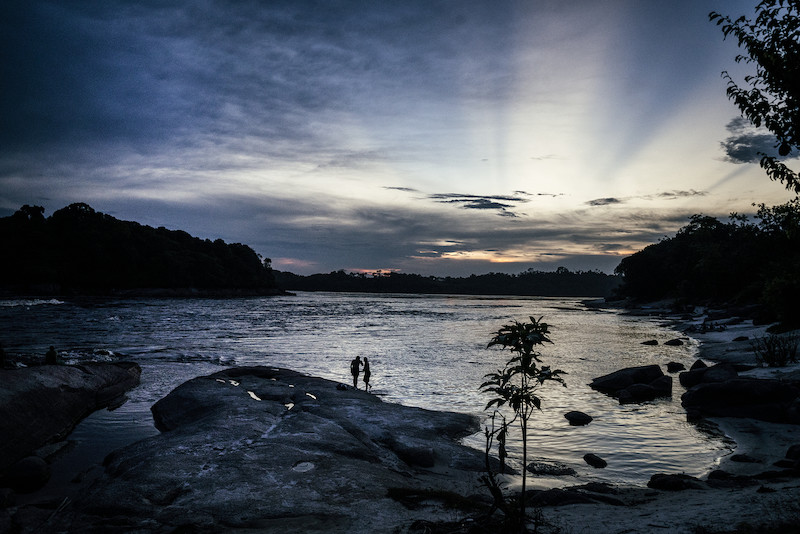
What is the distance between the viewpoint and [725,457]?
37.8 ft

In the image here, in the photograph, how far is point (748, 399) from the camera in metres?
Answer: 14.8

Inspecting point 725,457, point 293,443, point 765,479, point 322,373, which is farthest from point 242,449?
point 322,373

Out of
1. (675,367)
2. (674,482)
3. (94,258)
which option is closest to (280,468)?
(674,482)

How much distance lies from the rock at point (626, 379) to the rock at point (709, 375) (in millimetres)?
1273

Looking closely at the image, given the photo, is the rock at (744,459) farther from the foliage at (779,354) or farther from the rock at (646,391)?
the foliage at (779,354)

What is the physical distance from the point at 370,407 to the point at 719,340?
3408 cm

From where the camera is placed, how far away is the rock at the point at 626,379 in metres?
20.1

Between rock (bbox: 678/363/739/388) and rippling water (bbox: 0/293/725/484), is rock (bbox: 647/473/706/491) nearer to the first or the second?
rippling water (bbox: 0/293/725/484)

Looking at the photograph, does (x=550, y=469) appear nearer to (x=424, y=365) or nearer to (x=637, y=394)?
(x=637, y=394)

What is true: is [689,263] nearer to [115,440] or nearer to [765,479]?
[765,479]

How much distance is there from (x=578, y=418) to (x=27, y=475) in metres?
15.2

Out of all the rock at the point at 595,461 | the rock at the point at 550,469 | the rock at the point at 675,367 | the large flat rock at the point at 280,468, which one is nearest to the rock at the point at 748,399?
the rock at the point at 595,461

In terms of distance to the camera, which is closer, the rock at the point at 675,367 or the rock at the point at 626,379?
the rock at the point at 626,379

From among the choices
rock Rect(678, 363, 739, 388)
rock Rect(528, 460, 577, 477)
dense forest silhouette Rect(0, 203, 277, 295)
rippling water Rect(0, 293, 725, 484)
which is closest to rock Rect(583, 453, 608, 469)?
rippling water Rect(0, 293, 725, 484)
